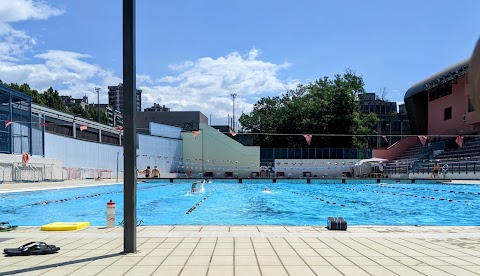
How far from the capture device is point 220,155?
127 feet

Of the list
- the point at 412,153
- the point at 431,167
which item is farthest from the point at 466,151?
the point at 412,153

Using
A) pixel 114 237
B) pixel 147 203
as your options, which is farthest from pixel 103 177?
pixel 114 237

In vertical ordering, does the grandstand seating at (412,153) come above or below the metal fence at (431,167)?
above

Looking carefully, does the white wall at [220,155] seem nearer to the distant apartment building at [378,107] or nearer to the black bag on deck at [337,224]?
the black bag on deck at [337,224]

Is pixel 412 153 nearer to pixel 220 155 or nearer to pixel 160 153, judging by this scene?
pixel 220 155

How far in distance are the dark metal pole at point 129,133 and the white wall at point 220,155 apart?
3338 centimetres

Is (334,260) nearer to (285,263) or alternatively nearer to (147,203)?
(285,263)

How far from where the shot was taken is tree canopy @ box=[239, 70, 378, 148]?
145ft

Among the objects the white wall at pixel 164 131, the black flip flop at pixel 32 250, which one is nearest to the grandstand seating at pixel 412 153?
the white wall at pixel 164 131

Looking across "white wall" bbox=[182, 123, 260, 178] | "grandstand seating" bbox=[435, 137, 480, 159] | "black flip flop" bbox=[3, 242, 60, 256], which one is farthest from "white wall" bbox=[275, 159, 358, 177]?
"black flip flop" bbox=[3, 242, 60, 256]

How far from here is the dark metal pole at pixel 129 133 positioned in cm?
490

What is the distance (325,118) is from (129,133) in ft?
134

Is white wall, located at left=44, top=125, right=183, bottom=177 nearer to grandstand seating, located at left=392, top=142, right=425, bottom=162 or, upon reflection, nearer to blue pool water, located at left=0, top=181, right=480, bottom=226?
blue pool water, located at left=0, top=181, right=480, bottom=226

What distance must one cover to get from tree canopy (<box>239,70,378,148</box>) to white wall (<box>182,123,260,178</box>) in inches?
353
